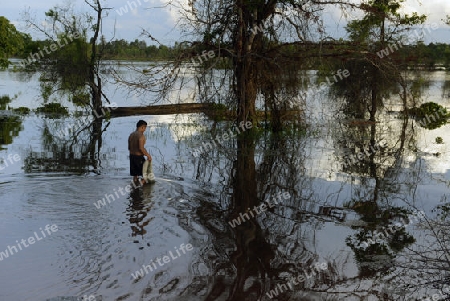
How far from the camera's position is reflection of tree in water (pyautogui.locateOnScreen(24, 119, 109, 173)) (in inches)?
571

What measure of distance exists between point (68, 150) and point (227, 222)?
9721 mm

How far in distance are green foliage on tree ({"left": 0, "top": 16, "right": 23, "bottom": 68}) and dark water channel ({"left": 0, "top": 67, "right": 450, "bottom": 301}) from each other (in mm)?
10582

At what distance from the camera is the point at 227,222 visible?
9.70 metres

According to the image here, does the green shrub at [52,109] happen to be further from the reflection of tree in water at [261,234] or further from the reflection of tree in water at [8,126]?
the reflection of tree in water at [261,234]

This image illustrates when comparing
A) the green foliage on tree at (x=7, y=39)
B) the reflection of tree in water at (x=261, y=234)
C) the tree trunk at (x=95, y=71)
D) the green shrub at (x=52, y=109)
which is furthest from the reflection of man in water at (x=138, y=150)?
the green shrub at (x=52, y=109)

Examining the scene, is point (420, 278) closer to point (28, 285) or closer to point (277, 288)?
point (277, 288)

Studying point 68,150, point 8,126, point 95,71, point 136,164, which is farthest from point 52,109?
point 136,164

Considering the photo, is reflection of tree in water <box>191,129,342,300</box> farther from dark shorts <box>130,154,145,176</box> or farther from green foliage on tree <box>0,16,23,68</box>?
green foliage on tree <box>0,16,23,68</box>

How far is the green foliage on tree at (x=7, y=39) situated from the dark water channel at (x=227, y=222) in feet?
34.7

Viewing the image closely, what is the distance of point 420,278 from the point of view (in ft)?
23.5

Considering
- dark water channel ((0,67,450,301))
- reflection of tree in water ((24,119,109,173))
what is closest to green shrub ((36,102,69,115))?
reflection of tree in water ((24,119,109,173))

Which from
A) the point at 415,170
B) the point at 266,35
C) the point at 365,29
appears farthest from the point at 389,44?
the point at 415,170

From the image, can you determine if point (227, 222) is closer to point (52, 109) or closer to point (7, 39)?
point (7, 39)

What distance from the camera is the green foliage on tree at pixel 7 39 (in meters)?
26.9
